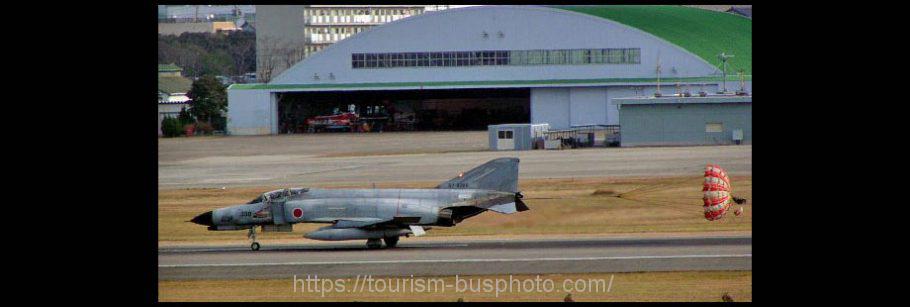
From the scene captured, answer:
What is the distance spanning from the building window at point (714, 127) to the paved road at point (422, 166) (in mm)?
2475

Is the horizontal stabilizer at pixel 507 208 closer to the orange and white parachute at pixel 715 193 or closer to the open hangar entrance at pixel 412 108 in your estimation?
the orange and white parachute at pixel 715 193

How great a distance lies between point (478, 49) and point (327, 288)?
2525 inches

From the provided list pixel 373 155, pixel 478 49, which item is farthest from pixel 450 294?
pixel 478 49

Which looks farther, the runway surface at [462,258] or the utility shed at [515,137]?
the utility shed at [515,137]

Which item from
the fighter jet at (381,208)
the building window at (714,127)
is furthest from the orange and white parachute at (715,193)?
the building window at (714,127)

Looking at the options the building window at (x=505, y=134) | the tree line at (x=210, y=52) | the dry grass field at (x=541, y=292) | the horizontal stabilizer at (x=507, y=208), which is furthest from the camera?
the tree line at (x=210, y=52)

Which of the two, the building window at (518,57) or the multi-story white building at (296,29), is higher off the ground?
the multi-story white building at (296,29)

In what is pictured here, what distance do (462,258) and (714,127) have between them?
3885 cm

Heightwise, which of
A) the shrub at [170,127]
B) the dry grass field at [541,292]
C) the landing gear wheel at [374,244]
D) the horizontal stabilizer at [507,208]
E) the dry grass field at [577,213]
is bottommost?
the dry grass field at [541,292]

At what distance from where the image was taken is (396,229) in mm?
31781

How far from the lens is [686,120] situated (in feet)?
217

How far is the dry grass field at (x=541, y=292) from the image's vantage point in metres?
24.2

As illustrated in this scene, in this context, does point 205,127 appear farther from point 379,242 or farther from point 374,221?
→ point 374,221
